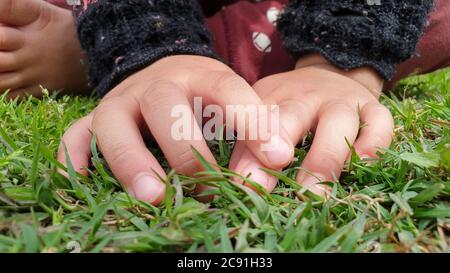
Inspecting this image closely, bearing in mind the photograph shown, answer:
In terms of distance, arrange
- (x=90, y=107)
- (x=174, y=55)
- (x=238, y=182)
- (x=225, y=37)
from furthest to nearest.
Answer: (x=225, y=37)
(x=90, y=107)
(x=174, y=55)
(x=238, y=182)

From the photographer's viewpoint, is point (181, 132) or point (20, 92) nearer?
point (181, 132)

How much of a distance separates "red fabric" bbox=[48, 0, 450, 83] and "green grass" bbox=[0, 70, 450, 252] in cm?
50

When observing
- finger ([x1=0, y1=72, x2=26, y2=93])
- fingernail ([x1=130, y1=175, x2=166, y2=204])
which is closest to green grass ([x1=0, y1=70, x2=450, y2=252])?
fingernail ([x1=130, y1=175, x2=166, y2=204])

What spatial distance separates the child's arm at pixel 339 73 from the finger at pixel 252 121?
0.03 meters

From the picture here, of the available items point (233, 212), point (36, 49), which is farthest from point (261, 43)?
point (233, 212)

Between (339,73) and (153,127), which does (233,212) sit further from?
(339,73)

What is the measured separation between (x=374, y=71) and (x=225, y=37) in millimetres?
400

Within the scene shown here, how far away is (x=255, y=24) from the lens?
1.18 m

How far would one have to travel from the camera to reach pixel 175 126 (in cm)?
59

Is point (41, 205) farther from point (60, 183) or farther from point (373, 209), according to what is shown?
point (373, 209)

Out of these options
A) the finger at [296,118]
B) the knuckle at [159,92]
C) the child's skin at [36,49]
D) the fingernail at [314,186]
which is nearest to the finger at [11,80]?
the child's skin at [36,49]

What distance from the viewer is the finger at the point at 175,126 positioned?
0.56 metres
